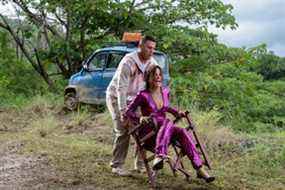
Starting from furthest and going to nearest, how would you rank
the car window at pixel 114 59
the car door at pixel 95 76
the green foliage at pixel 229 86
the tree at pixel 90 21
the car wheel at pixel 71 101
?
1. the tree at pixel 90 21
2. the green foliage at pixel 229 86
3. the car wheel at pixel 71 101
4. the car door at pixel 95 76
5. the car window at pixel 114 59

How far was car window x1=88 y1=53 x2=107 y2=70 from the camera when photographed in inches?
563

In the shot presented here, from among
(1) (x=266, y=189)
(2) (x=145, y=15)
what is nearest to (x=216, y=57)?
(2) (x=145, y=15)

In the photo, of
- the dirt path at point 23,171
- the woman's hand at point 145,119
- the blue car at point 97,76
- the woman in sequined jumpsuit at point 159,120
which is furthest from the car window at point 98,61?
the woman's hand at point 145,119

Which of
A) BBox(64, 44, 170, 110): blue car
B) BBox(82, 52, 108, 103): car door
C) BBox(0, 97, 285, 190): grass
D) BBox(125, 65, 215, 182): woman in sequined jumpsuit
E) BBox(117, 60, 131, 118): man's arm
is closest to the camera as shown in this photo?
BBox(125, 65, 215, 182): woman in sequined jumpsuit

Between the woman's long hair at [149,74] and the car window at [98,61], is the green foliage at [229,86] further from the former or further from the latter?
the woman's long hair at [149,74]

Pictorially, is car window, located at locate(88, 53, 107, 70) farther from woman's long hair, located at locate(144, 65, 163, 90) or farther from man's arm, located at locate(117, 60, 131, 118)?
woman's long hair, located at locate(144, 65, 163, 90)

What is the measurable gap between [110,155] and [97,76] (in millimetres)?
6094

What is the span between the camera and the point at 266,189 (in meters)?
6.45

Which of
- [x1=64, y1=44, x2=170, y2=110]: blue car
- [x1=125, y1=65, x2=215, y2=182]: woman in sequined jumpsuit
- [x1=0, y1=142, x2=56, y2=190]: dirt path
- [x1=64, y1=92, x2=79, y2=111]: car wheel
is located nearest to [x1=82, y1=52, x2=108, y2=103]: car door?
[x1=64, y1=44, x2=170, y2=110]: blue car

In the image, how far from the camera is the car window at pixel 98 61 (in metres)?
14.3

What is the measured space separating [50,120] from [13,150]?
2729mm

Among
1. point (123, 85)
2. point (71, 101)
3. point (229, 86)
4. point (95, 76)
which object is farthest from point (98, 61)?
point (123, 85)

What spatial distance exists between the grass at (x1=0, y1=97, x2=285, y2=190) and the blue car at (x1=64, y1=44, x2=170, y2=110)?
1804 mm

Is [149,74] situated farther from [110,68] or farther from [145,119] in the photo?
[110,68]
